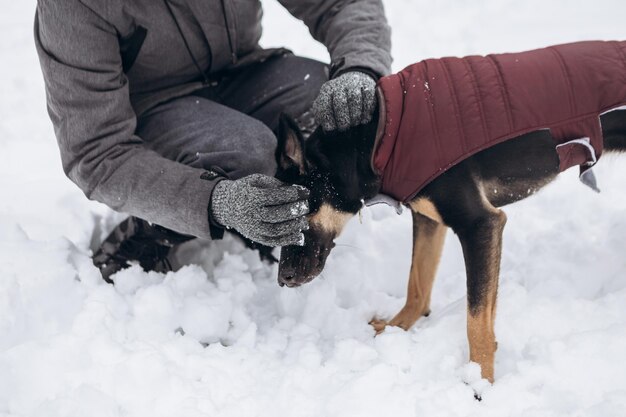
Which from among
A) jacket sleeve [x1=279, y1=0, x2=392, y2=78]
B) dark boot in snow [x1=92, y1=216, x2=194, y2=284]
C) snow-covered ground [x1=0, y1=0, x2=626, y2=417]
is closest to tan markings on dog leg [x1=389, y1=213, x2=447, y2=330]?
snow-covered ground [x1=0, y1=0, x2=626, y2=417]

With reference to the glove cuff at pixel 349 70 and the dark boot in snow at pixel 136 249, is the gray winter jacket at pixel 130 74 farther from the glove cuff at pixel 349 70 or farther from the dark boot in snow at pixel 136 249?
the dark boot in snow at pixel 136 249

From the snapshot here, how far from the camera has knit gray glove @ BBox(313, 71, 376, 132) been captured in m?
2.33

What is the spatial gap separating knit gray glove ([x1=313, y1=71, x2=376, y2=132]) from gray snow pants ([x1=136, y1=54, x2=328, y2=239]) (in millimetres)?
520

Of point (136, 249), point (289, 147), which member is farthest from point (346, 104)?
point (136, 249)

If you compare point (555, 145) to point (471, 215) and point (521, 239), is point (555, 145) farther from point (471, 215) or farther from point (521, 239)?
point (521, 239)

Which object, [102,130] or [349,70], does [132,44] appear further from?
[349,70]

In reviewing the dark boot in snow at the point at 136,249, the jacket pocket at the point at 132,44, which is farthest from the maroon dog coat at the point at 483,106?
the dark boot in snow at the point at 136,249

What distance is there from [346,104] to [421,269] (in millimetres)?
916

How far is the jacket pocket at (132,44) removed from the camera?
264cm

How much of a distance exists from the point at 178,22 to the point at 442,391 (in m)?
1.93

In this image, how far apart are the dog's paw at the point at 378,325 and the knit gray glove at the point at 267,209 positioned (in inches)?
27.0

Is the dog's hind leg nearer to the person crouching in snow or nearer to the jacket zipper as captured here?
the person crouching in snow

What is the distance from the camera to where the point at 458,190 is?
230 centimetres

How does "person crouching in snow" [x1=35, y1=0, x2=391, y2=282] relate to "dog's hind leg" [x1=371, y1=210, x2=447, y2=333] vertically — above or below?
above
